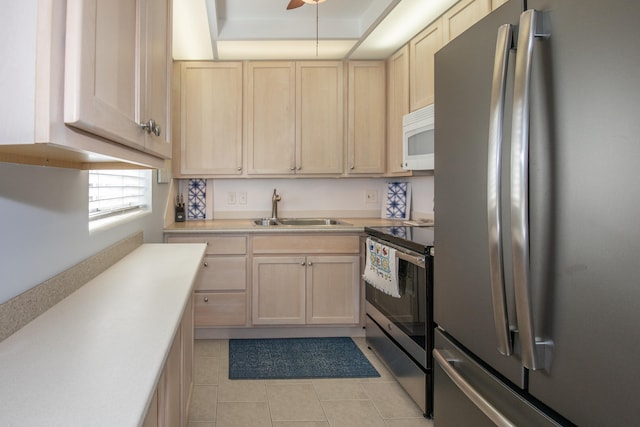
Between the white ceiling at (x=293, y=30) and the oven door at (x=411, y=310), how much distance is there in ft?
5.03

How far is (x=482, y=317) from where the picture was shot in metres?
1.14

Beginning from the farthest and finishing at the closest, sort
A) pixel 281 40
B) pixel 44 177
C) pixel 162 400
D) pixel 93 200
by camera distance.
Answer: pixel 281 40 → pixel 93 200 → pixel 44 177 → pixel 162 400

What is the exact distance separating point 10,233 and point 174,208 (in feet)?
8.27

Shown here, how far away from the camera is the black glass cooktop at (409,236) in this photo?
2055mm

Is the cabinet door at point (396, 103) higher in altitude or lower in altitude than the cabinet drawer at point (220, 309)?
higher

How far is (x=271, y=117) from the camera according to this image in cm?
343

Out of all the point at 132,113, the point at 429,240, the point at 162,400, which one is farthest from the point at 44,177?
the point at 429,240

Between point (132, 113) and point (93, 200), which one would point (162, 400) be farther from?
point (93, 200)

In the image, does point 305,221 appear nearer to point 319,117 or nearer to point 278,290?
point 278,290

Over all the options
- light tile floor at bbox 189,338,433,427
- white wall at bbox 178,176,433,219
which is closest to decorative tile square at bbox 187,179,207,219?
white wall at bbox 178,176,433,219

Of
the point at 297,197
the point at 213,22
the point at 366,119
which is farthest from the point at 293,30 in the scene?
the point at 297,197

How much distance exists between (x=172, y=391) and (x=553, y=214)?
1210 mm

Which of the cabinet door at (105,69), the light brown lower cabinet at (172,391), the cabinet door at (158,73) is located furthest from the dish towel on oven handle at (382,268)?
the cabinet door at (105,69)

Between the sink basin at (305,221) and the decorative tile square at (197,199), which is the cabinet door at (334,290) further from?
the decorative tile square at (197,199)
